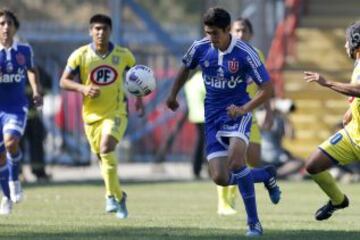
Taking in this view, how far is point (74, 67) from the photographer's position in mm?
16000

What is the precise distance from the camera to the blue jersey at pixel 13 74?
1641 cm

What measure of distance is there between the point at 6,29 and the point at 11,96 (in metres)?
0.80

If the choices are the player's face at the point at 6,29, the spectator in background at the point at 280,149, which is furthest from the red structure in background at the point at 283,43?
the player's face at the point at 6,29

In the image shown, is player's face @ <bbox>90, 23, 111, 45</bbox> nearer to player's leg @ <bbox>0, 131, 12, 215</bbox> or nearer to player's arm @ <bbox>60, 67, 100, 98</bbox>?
player's arm @ <bbox>60, 67, 100, 98</bbox>

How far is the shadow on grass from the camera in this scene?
1251cm

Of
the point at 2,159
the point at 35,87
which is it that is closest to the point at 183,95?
the point at 35,87

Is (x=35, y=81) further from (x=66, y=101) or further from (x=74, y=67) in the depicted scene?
(x=66, y=101)

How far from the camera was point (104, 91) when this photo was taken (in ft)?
52.9

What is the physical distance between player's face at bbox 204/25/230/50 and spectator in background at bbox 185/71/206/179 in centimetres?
954

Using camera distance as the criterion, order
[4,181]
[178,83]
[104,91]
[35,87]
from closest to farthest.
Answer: [178,83]
[104,91]
[4,181]
[35,87]

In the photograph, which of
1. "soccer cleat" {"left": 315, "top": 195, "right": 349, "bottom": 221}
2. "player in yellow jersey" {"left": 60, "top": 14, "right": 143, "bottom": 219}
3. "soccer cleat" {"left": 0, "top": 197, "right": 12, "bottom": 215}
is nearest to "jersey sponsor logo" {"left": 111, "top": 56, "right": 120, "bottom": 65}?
"player in yellow jersey" {"left": 60, "top": 14, "right": 143, "bottom": 219}

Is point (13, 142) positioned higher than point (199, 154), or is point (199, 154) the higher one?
point (13, 142)

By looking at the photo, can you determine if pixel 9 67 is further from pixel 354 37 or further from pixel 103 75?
pixel 354 37

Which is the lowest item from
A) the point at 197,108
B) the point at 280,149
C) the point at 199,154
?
the point at 199,154
